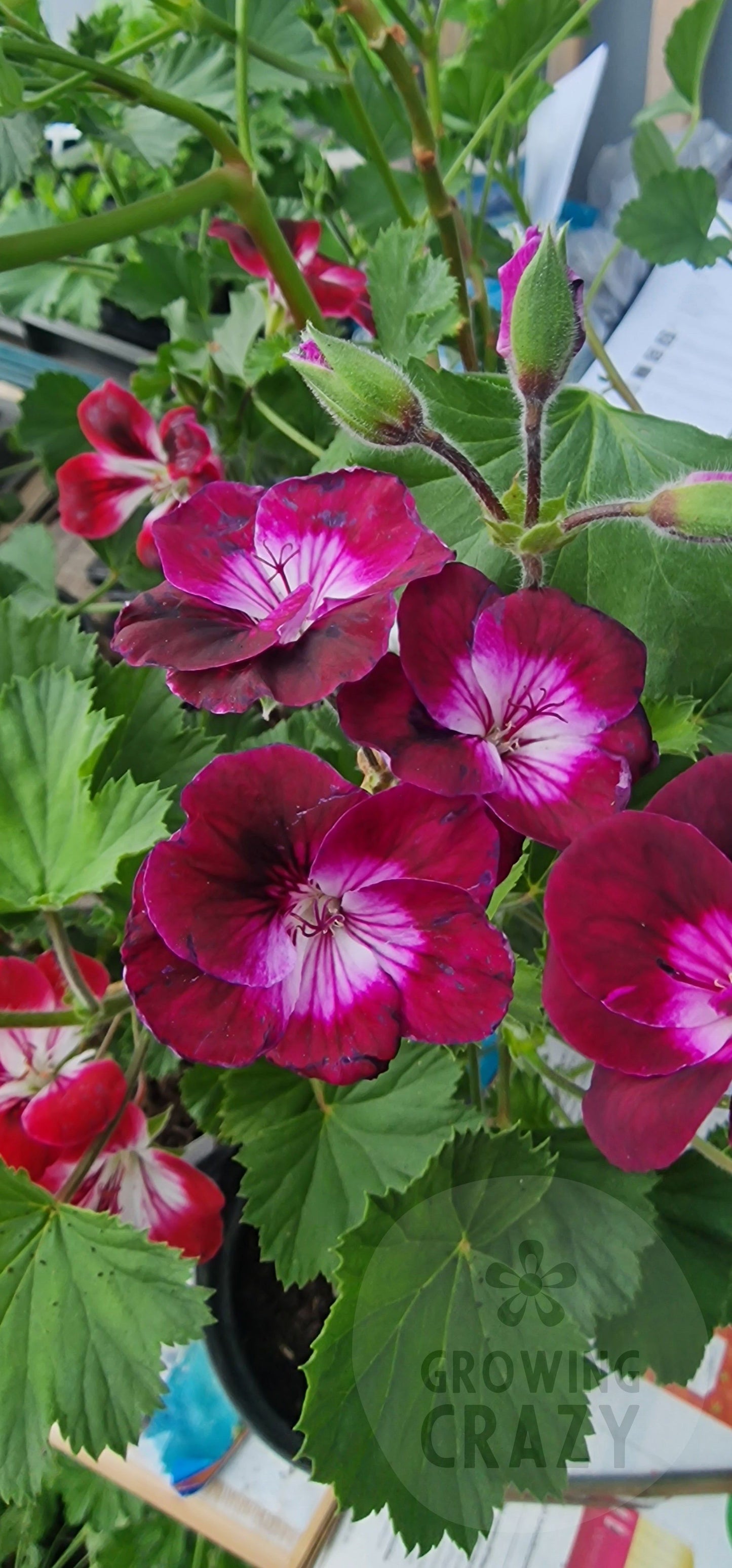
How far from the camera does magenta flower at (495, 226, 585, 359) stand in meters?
0.33

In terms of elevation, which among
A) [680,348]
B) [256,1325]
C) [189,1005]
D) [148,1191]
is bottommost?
[256,1325]

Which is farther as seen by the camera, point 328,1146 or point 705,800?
point 328,1146

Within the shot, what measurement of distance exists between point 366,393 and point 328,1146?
0.32m

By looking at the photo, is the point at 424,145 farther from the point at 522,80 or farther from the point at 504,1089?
the point at 504,1089

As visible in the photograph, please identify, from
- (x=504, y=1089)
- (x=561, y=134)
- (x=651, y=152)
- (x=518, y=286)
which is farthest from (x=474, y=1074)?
(x=651, y=152)

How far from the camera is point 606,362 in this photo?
2.39 ft

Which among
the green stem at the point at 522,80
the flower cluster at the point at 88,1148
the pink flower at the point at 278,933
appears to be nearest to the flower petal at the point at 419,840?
the pink flower at the point at 278,933

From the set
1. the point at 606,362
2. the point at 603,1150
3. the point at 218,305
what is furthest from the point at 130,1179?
the point at 218,305

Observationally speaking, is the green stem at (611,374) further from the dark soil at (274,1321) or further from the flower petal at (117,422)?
the dark soil at (274,1321)

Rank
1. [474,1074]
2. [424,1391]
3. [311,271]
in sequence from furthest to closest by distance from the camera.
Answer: [311,271], [474,1074], [424,1391]

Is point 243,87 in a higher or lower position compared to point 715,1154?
higher

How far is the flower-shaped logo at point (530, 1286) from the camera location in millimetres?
392

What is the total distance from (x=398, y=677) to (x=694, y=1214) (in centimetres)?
31

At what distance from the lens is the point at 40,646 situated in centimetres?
54
